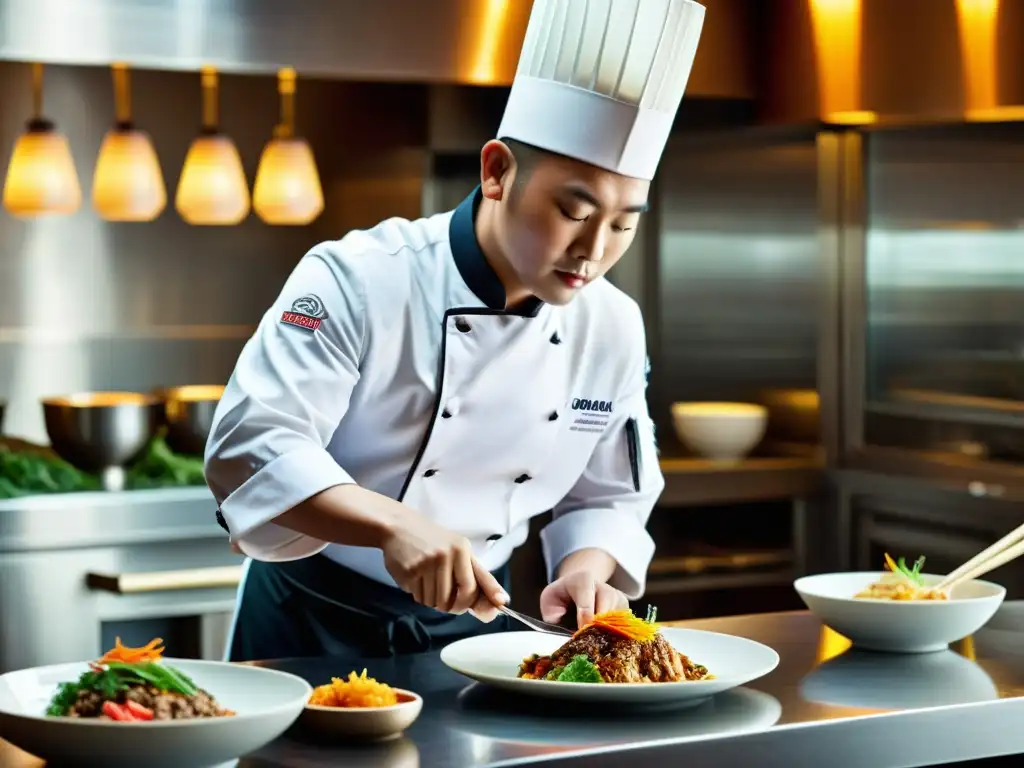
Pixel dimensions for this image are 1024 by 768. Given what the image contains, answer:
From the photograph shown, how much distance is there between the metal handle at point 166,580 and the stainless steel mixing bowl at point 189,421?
0.38 meters

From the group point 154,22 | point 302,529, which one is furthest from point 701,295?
point 302,529

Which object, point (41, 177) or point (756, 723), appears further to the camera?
point (41, 177)

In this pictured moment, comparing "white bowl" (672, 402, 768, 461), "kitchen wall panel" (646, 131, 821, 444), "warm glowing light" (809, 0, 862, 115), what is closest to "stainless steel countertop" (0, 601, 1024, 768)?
"warm glowing light" (809, 0, 862, 115)

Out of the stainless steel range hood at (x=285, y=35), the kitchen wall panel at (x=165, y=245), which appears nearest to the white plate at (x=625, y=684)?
the stainless steel range hood at (x=285, y=35)

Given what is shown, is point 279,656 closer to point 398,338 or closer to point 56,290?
point 398,338

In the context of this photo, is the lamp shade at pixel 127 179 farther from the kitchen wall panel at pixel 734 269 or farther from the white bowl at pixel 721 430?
the white bowl at pixel 721 430

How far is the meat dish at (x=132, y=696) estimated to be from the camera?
55.5 inches

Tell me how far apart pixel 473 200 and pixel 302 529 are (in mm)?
600

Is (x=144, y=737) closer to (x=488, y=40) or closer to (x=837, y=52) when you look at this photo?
(x=488, y=40)

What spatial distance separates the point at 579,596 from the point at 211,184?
189 centimetres

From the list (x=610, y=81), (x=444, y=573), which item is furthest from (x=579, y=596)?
(x=610, y=81)

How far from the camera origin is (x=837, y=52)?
3.71m

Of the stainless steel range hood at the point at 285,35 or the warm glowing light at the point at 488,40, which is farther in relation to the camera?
the warm glowing light at the point at 488,40

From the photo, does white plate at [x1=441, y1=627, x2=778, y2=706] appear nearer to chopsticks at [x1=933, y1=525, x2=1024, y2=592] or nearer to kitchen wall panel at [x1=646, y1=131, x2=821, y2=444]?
chopsticks at [x1=933, y1=525, x2=1024, y2=592]
